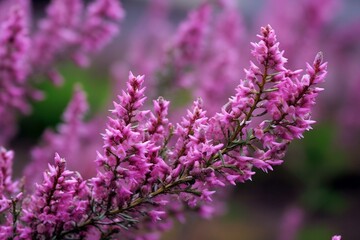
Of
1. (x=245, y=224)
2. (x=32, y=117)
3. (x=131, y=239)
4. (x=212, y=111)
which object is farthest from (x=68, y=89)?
(x=131, y=239)

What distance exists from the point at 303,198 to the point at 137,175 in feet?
13.1

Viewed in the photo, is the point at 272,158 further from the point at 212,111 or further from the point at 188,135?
the point at 212,111

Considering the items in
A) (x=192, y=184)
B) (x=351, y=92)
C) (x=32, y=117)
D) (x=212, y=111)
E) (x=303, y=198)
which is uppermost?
(x=32, y=117)

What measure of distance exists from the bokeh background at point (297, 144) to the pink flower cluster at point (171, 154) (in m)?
2.66

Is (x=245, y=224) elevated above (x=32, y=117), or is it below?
below

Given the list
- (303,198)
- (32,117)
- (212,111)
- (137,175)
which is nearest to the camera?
(137,175)

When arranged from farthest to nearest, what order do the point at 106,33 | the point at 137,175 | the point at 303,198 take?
the point at 303,198
the point at 106,33
the point at 137,175

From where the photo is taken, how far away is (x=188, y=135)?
5.49 ft

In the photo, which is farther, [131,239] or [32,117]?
[32,117]

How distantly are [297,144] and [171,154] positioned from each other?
4.49m

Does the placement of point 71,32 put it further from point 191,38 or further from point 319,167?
point 319,167

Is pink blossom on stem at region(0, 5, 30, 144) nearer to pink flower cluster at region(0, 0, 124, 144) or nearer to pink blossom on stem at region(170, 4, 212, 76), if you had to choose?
pink flower cluster at region(0, 0, 124, 144)

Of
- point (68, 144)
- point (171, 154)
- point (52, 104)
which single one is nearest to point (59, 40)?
point (68, 144)

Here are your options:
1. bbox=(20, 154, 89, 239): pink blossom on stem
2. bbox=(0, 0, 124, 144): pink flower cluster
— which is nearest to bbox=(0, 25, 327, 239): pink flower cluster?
bbox=(20, 154, 89, 239): pink blossom on stem
